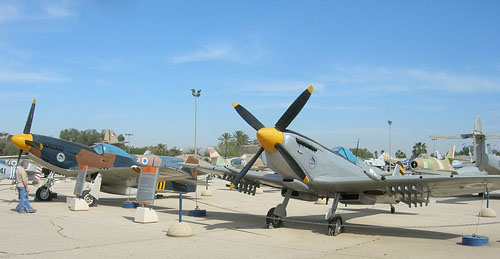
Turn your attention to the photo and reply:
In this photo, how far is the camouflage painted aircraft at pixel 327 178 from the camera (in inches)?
367

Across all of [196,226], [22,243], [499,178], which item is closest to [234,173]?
[196,226]

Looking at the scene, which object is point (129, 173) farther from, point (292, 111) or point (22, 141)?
point (292, 111)

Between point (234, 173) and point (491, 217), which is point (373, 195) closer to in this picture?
point (234, 173)

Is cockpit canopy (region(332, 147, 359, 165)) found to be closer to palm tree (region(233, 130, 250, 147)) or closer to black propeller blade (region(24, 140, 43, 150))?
black propeller blade (region(24, 140, 43, 150))

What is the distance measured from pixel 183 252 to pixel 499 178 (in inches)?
260

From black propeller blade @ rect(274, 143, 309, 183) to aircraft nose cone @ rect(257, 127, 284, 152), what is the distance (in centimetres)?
11

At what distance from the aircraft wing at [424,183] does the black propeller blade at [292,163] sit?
410 mm

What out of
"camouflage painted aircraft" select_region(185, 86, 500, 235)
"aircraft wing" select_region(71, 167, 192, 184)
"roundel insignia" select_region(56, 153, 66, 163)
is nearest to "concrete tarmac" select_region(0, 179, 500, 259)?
"camouflage painted aircraft" select_region(185, 86, 500, 235)

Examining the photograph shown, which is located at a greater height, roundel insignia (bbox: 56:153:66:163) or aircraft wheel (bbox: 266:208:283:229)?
roundel insignia (bbox: 56:153:66:163)

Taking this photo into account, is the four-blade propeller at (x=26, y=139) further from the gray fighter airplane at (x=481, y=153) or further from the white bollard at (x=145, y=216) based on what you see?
the gray fighter airplane at (x=481, y=153)

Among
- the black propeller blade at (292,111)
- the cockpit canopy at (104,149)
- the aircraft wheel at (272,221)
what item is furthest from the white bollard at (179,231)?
the cockpit canopy at (104,149)

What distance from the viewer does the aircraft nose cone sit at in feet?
30.1

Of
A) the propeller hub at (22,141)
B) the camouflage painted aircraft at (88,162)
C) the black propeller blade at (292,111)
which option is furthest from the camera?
the camouflage painted aircraft at (88,162)

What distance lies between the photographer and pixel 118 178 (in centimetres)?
1684
